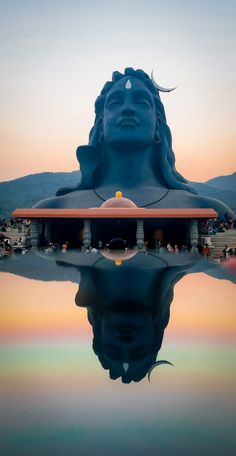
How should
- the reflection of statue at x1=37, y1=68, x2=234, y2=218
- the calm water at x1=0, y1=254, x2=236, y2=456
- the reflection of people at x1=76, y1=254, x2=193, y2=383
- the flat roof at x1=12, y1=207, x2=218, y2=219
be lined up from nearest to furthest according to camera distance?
the calm water at x1=0, y1=254, x2=236, y2=456
the reflection of people at x1=76, y1=254, x2=193, y2=383
the flat roof at x1=12, y1=207, x2=218, y2=219
the reflection of statue at x1=37, y1=68, x2=234, y2=218

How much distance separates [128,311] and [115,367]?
2.06m

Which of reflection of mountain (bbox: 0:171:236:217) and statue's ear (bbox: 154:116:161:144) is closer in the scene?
statue's ear (bbox: 154:116:161:144)

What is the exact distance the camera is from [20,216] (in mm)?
18234

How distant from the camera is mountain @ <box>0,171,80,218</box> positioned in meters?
65.4

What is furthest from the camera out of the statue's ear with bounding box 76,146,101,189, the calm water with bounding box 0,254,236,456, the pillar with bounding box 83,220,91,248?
the statue's ear with bounding box 76,146,101,189

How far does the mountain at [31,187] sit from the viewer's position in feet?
215

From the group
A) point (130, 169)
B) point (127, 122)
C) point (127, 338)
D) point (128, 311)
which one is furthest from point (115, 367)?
point (130, 169)

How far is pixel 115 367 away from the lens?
4441mm

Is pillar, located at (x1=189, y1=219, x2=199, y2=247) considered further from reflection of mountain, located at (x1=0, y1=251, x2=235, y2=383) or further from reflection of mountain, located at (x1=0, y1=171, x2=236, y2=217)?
reflection of mountain, located at (x1=0, y1=171, x2=236, y2=217)

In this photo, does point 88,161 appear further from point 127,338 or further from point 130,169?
point 127,338

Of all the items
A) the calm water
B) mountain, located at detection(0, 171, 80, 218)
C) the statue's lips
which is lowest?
the calm water

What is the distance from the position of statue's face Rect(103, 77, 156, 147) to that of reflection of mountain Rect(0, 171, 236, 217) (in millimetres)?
37668

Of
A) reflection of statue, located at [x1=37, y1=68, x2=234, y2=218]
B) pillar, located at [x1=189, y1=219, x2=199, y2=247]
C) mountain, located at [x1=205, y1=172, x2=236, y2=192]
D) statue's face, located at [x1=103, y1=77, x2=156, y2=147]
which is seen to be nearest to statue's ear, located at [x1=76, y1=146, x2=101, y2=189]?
reflection of statue, located at [x1=37, y1=68, x2=234, y2=218]

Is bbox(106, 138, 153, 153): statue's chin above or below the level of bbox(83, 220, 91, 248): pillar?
above
